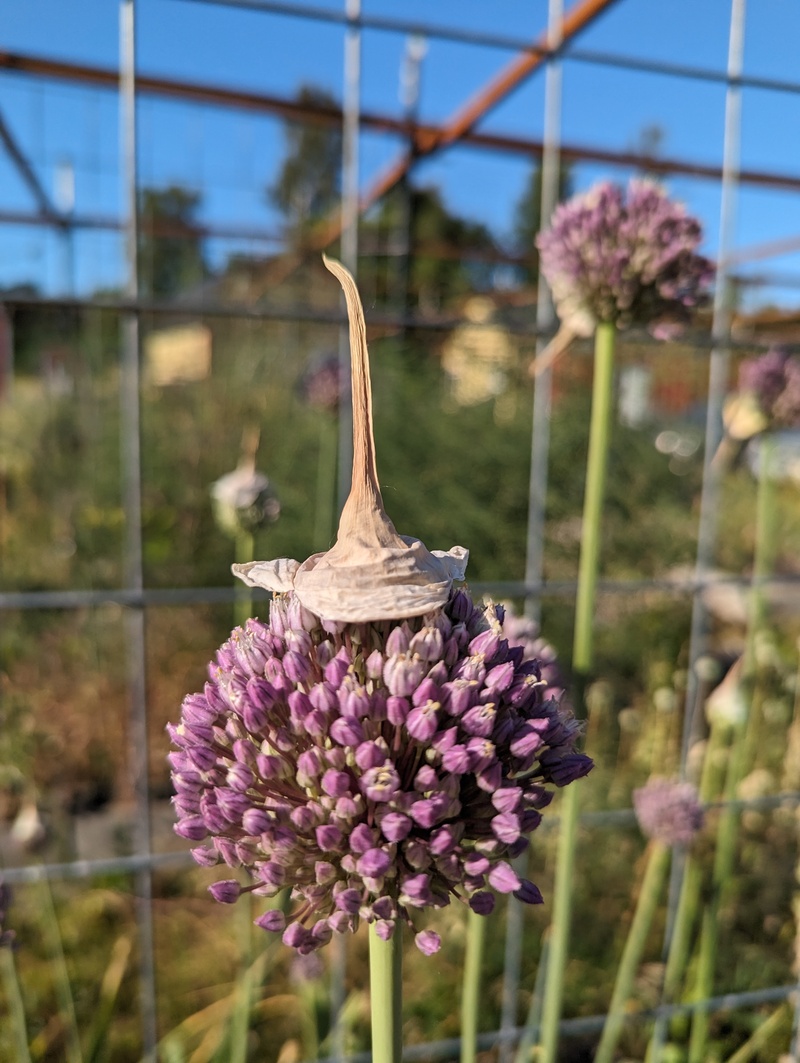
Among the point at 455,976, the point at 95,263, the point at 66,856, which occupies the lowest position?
the point at 455,976

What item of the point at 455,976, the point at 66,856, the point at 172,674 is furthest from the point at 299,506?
the point at 455,976

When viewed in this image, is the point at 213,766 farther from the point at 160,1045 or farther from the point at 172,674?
the point at 172,674

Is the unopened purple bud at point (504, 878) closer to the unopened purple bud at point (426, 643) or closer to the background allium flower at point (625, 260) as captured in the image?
the unopened purple bud at point (426, 643)

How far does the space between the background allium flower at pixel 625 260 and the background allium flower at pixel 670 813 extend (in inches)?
25.6

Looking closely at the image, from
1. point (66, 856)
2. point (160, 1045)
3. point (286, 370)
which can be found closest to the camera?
point (160, 1045)

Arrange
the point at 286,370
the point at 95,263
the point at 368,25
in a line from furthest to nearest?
the point at 95,263 → the point at 286,370 → the point at 368,25

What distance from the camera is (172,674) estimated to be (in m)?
2.58

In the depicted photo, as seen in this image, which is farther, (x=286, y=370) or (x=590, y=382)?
(x=286, y=370)

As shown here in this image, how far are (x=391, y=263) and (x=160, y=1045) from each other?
16.0 ft

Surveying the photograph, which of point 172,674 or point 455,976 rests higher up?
point 172,674

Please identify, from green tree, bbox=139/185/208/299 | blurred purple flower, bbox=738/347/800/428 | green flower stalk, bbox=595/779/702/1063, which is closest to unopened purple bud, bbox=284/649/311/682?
green flower stalk, bbox=595/779/702/1063

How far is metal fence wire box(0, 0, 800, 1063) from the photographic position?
1.05m

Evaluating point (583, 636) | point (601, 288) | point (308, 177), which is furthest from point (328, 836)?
point (308, 177)

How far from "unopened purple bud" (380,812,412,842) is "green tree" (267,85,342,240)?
13.3 ft
